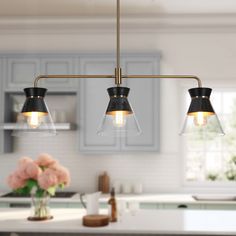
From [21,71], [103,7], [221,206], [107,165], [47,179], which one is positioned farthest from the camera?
[107,165]

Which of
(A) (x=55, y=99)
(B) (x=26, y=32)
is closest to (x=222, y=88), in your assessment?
(A) (x=55, y=99)

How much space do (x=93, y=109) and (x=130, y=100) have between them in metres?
0.47

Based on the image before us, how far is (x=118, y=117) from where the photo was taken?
2.13 metres

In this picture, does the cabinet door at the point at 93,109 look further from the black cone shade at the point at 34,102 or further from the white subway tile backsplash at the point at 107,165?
the black cone shade at the point at 34,102

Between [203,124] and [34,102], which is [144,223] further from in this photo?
[34,102]

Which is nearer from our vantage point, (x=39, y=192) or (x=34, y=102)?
(x=34, y=102)

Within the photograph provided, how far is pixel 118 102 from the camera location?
2.10 m

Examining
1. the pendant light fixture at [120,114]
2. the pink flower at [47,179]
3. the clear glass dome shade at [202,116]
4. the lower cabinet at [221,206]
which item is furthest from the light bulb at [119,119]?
the lower cabinet at [221,206]

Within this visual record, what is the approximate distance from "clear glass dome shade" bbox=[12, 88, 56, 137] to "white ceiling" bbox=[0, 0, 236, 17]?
2.56m

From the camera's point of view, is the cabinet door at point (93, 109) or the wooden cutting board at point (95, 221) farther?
the cabinet door at point (93, 109)

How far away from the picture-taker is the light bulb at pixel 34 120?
2.20 meters

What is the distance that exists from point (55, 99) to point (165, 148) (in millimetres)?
1594

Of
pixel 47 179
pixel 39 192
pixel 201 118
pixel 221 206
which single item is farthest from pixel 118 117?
pixel 221 206

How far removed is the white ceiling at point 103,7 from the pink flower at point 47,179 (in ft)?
7.46
